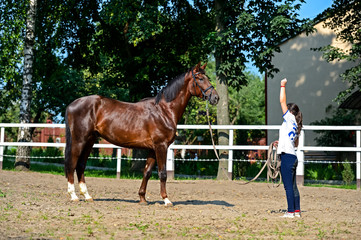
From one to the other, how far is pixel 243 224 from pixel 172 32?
13.2m

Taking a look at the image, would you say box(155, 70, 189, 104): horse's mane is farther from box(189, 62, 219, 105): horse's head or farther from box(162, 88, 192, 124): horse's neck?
box(189, 62, 219, 105): horse's head

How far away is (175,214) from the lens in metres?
7.31

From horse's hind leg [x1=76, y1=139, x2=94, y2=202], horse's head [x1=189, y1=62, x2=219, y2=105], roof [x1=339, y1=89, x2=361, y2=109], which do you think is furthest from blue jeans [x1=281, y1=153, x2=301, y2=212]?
roof [x1=339, y1=89, x2=361, y2=109]

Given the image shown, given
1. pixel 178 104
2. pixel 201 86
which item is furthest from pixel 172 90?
pixel 201 86

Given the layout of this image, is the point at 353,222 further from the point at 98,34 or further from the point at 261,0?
the point at 98,34

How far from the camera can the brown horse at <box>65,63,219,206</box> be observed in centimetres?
834

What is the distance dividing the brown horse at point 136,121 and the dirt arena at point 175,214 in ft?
2.91

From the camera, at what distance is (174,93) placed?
8500mm

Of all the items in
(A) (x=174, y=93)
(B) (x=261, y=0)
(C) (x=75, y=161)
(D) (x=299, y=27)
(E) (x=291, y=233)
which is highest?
(B) (x=261, y=0)

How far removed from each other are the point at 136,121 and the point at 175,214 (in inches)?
78.5

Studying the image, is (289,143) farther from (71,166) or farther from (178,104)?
(71,166)

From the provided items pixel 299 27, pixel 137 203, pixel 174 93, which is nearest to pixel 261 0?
pixel 299 27

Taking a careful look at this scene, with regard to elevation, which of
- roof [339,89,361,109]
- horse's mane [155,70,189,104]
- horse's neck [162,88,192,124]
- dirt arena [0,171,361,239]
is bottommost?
dirt arena [0,171,361,239]

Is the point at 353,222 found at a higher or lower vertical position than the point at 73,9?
lower
